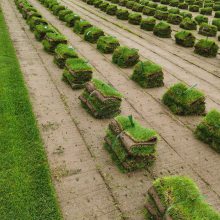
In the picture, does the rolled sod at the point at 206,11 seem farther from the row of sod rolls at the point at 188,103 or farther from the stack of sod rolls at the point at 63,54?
the row of sod rolls at the point at 188,103

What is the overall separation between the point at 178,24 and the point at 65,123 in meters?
18.6

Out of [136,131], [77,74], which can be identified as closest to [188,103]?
[136,131]

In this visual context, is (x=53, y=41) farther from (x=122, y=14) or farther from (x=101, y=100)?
(x=122, y=14)

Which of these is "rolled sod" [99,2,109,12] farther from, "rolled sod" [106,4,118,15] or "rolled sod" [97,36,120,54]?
"rolled sod" [97,36,120,54]

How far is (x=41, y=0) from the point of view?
34.2 metres

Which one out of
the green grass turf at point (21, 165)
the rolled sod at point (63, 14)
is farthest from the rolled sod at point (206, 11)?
the green grass turf at point (21, 165)

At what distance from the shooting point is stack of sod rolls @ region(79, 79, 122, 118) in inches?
418

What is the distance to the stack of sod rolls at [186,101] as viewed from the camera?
11328mm

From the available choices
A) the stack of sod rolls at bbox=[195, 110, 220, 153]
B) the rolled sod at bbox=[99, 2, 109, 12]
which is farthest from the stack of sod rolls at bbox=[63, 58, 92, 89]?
the rolled sod at bbox=[99, 2, 109, 12]

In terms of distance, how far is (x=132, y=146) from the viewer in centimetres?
814

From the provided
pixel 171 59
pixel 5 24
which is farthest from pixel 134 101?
pixel 5 24

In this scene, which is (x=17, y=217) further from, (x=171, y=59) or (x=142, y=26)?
(x=142, y=26)

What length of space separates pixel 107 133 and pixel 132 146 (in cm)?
135

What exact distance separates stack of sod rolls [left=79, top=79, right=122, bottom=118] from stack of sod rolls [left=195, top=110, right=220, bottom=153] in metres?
2.83
